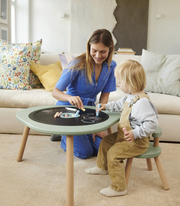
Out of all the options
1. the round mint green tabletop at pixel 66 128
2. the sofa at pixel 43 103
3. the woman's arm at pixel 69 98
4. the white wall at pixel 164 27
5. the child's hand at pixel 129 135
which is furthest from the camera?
the white wall at pixel 164 27

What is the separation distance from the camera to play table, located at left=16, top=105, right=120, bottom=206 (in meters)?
1.09

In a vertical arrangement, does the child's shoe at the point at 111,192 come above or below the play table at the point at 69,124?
below

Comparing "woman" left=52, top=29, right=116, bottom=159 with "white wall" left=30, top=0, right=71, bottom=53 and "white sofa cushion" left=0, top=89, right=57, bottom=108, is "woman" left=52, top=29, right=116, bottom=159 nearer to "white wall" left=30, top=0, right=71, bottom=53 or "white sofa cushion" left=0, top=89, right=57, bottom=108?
"white sofa cushion" left=0, top=89, right=57, bottom=108

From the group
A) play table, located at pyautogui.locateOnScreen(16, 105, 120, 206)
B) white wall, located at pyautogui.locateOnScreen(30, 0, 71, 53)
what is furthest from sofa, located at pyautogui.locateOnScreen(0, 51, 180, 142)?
white wall, located at pyautogui.locateOnScreen(30, 0, 71, 53)

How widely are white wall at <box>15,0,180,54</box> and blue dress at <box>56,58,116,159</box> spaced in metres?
2.79

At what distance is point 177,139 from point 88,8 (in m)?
3.22

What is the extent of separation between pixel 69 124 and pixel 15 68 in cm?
150

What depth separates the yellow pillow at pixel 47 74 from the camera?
2.44 meters

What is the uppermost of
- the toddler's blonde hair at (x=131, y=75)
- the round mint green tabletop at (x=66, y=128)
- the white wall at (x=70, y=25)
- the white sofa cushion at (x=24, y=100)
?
the white wall at (x=70, y=25)

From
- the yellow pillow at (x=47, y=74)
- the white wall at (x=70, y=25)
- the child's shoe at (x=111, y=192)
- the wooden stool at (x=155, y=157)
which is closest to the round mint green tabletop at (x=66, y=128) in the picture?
the wooden stool at (x=155, y=157)

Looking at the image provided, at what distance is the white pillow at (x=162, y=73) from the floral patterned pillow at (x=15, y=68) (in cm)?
131

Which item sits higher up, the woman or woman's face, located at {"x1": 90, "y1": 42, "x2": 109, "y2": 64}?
woman's face, located at {"x1": 90, "y1": 42, "x2": 109, "y2": 64}

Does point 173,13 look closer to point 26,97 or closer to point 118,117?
point 26,97

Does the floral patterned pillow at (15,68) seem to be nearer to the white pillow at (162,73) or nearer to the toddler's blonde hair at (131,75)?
the white pillow at (162,73)
